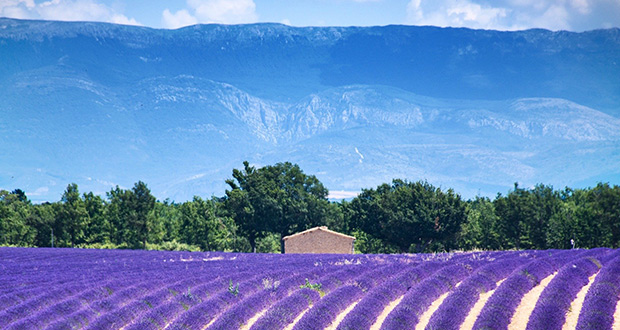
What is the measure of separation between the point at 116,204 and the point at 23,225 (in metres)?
10.0

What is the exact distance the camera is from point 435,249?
77.8 meters

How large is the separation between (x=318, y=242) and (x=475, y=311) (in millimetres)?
45531

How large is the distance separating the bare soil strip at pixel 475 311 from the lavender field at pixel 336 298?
0.08 ft

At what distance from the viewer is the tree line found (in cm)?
6800

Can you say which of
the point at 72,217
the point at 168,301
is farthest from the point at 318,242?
the point at 168,301

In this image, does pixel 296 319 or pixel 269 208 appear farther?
pixel 269 208

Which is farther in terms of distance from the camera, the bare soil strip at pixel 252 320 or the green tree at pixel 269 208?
the green tree at pixel 269 208

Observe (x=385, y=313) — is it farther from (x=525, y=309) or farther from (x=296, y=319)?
(x=525, y=309)

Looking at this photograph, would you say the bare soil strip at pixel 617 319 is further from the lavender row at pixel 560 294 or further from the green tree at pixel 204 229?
the green tree at pixel 204 229

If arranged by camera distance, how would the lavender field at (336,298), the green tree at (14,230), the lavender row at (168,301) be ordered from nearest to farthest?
the lavender field at (336,298) → the lavender row at (168,301) → the green tree at (14,230)

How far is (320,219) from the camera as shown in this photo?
7638 centimetres

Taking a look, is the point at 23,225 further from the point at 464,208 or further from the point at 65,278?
the point at 65,278

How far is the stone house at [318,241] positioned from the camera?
63031 millimetres

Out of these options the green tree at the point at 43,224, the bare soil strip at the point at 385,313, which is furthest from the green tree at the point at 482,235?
the bare soil strip at the point at 385,313
